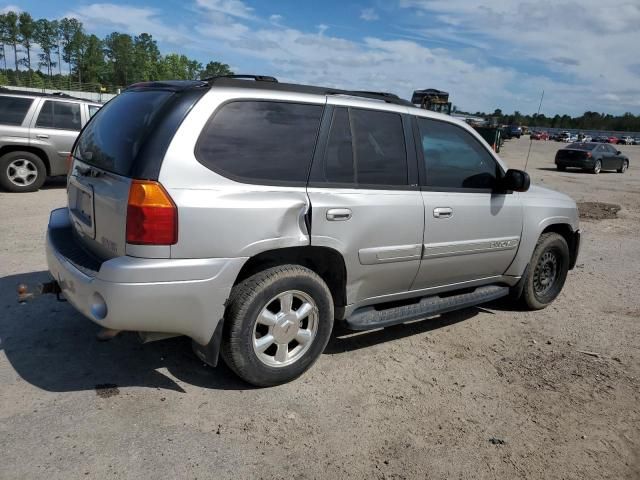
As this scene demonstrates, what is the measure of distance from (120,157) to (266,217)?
92cm

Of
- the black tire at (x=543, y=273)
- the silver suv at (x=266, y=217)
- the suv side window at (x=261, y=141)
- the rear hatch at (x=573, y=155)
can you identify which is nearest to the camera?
the silver suv at (x=266, y=217)

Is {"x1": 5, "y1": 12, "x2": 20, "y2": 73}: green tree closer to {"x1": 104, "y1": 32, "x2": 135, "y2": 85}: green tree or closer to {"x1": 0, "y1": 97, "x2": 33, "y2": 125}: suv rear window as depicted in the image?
{"x1": 104, "y1": 32, "x2": 135, "y2": 85}: green tree

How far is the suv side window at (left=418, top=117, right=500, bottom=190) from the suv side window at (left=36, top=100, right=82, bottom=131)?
803 cm

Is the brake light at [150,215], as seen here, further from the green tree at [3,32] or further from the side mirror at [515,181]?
the green tree at [3,32]

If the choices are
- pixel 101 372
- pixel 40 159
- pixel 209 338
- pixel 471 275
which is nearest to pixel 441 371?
pixel 471 275

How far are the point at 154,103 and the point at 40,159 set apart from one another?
25.2 ft

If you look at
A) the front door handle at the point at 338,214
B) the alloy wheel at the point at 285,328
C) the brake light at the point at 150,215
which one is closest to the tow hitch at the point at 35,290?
the brake light at the point at 150,215

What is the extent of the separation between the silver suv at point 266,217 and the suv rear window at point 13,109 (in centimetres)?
674

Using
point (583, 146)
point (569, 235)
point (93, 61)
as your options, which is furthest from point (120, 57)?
point (569, 235)

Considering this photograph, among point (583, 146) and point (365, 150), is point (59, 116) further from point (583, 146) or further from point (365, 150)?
point (583, 146)

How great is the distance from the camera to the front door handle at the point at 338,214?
3348 mm

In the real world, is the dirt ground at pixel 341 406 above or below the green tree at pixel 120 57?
below

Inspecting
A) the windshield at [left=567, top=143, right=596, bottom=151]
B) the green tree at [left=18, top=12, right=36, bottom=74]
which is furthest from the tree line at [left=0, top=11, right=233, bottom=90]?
the windshield at [left=567, top=143, right=596, bottom=151]

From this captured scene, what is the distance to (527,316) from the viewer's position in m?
5.14
